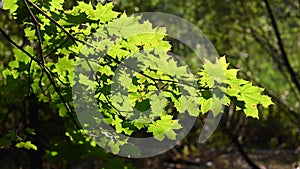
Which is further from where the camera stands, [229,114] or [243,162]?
[243,162]

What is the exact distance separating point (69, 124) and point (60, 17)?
0.87 m

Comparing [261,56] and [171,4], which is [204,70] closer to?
[171,4]

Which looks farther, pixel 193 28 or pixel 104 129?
pixel 193 28

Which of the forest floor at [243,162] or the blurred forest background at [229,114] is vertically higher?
the blurred forest background at [229,114]

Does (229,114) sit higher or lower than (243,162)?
higher

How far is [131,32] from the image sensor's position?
1808mm

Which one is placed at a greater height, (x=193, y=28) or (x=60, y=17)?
(x=193, y=28)

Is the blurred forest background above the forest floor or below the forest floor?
above

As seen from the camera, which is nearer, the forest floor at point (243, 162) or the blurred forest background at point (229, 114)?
the blurred forest background at point (229, 114)

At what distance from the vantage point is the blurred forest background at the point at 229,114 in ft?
15.4

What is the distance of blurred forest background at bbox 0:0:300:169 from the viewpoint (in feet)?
15.4

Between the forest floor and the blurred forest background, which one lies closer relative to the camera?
the blurred forest background

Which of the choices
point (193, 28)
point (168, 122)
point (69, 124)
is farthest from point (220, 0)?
point (168, 122)

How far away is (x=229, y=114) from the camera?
556 centimetres
